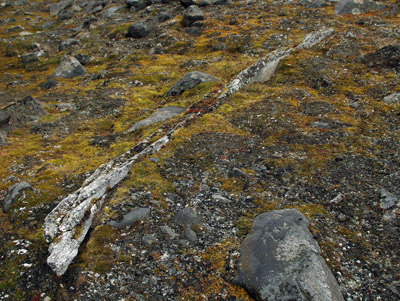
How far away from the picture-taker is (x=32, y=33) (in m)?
47.5

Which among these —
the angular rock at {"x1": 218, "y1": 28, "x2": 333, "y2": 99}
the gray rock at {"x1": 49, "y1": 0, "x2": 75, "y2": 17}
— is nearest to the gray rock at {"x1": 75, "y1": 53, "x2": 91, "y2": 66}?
the angular rock at {"x1": 218, "y1": 28, "x2": 333, "y2": 99}

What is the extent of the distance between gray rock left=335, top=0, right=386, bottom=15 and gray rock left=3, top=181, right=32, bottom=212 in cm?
3567

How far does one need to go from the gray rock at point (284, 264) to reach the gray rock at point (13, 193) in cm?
837

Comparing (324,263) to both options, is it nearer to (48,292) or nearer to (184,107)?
(48,292)

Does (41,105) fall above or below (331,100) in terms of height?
above

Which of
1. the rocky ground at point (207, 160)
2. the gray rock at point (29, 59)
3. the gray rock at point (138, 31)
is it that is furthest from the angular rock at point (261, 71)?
the gray rock at point (29, 59)

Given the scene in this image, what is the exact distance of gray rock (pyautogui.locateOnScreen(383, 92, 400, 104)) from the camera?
16.0 metres

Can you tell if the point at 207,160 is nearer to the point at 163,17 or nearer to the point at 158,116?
the point at 158,116

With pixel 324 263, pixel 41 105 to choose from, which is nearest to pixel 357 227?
pixel 324 263

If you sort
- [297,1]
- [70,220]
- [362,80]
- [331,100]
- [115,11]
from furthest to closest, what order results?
[115,11] < [297,1] < [362,80] < [331,100] < [70,220]

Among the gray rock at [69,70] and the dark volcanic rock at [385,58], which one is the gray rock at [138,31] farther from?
the dark volcanic rock at [385,58]

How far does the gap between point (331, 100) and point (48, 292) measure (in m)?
16.7

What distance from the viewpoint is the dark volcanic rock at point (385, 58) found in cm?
1946

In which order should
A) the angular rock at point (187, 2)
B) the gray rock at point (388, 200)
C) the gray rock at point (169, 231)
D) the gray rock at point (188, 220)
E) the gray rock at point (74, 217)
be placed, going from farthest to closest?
the angular rock at point (187, 2), the gray rock at point (388, 200), the gray rock at point (188, 220), the gray rock at point (169, 231), the gray rock at point (74, 217)
